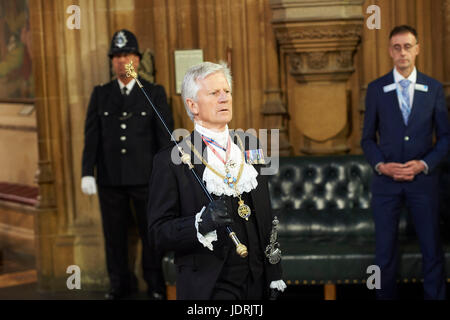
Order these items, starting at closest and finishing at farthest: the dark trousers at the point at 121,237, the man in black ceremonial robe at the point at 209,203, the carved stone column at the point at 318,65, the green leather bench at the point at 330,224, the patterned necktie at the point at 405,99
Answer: the man in black ceremonial robe at the point at 209,203, the patterned necktie at the point at 405,99, the green leather bench at the point at 330,224, the dark trousers at the point at 121,237, the carved stone column at the point at 318,65

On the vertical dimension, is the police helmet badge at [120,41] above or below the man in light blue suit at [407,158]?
above

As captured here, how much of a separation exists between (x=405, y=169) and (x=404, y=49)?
0.70 m

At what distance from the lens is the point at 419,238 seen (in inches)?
177

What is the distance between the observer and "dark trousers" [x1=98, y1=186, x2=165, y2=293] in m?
5.43

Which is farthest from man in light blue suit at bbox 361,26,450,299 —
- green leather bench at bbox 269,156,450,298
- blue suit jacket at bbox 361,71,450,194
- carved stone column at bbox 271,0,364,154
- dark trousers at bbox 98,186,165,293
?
dark trousers at bbox 98,186,165,293

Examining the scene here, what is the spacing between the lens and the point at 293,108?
5863 mm

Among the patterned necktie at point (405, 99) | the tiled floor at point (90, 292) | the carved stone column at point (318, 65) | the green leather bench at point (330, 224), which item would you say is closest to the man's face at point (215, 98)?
the patterned necktie at point (405, 99)

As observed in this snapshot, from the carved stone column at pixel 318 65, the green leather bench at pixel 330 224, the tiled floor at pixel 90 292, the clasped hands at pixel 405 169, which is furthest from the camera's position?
the carved stone column at pixel 318 65

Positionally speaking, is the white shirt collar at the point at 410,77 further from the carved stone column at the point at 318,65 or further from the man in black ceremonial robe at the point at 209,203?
the man in black ceremonial robe at the point at 209,203

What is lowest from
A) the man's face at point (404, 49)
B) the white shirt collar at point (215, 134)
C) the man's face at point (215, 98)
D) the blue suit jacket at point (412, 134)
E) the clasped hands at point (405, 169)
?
the clasped hands at point (405, 169)

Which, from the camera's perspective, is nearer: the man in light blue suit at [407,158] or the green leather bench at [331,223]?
the man in light blue suit at [407,158]

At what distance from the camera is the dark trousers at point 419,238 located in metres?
4.45

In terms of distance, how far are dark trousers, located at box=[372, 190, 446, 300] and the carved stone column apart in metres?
1.35
